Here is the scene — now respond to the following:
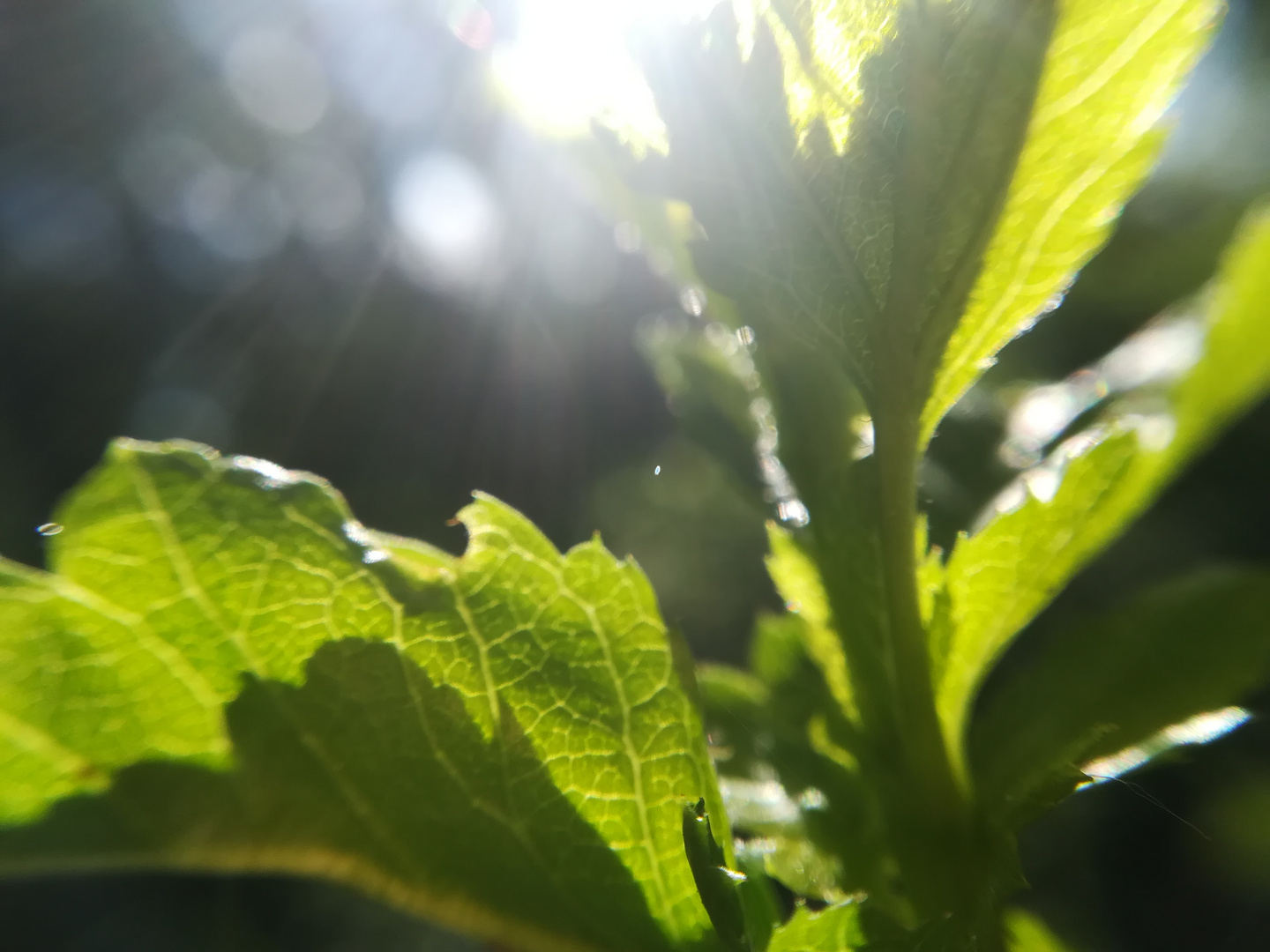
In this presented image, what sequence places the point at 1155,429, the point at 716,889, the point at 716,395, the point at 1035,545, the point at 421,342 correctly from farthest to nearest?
1. the point at 421,342
2. the point at 716,395
3. the point at 1155,429
4. the point at 1035,545
5. the point at 716,889

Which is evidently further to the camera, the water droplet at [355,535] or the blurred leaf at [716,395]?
the blurred leaf at [716,395]

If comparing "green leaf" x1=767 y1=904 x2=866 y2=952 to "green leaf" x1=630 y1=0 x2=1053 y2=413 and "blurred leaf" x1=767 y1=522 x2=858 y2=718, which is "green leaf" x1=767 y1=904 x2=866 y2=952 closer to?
"blurred leaf" x1=767 y1=522 x2=858 y2=718

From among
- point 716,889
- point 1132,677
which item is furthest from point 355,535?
point 1132,677

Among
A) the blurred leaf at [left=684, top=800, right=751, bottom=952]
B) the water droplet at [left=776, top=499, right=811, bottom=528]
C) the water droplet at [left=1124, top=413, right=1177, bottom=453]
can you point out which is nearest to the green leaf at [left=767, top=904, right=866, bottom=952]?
the blurred leaf at [left=684, top=800, right=751, bottom=952]

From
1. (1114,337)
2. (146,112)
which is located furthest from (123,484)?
(146,112)

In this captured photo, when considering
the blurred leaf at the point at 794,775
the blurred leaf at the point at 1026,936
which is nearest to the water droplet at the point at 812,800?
the blurred leaf at the point at 794,775

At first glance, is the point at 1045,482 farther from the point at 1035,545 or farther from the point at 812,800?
the point at 812,800

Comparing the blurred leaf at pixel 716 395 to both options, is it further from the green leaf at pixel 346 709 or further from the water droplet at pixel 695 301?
the green leaf at pixel 346 709
